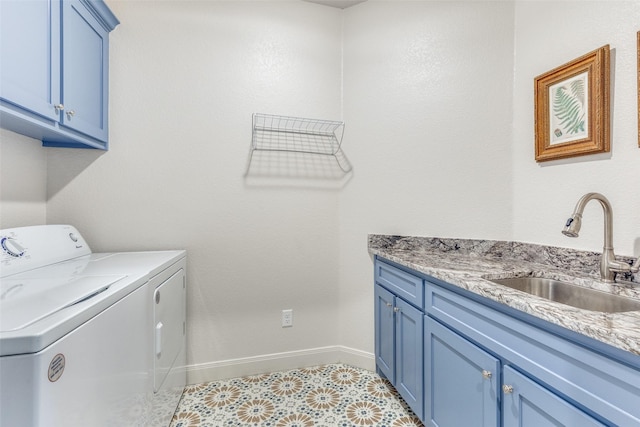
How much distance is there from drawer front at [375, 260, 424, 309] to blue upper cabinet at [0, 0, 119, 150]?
1837 mm

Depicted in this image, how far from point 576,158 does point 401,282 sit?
3.56 feet

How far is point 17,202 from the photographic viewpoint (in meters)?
1.50

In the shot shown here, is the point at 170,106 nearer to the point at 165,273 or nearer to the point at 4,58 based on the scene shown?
the point at 4,58

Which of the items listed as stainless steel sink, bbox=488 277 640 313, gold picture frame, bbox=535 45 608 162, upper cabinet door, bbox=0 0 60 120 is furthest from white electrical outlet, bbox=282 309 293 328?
gold picture frame, bbox=535 45 608 162

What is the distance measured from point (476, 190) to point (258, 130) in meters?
1.50

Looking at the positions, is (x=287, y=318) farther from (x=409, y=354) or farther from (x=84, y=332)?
(x=84, y=332)

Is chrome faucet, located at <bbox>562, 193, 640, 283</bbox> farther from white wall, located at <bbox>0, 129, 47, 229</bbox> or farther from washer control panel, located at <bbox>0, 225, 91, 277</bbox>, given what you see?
white wall, located at <bbox>0, 129, 47, 229</bbox>

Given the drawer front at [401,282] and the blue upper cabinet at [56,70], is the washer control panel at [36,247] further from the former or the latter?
the drawer front at [401,282]

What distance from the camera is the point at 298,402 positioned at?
5.69 feet

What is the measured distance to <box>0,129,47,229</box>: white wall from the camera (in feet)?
4.63

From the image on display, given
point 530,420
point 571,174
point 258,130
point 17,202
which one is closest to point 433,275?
point 530,420

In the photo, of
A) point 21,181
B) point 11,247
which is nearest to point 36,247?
point 11,247

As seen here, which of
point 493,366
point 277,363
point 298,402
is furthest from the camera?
point 277,363

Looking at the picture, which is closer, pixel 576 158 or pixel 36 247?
pixel 36 247
